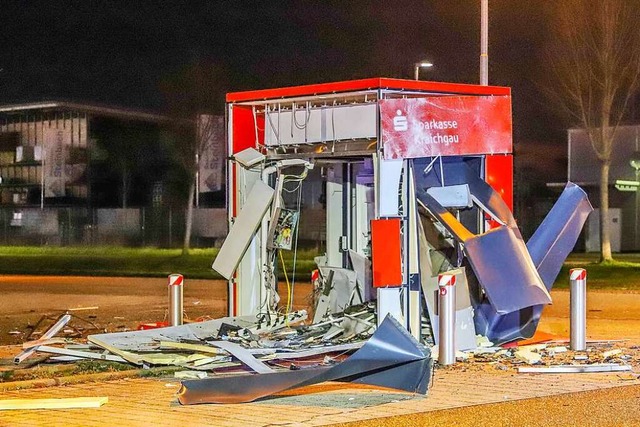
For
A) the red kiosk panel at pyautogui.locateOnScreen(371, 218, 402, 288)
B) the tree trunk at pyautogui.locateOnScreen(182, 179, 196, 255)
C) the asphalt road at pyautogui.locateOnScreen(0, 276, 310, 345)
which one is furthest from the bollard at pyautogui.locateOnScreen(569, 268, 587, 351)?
the tree trunk at pyautogui.locateOnScreen(182, 179, 196, 255)

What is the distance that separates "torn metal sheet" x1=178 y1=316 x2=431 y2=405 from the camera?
32.9ft

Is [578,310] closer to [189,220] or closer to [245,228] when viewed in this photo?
[245,228]

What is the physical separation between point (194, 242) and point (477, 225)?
141 feet

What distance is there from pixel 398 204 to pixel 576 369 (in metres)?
3.13

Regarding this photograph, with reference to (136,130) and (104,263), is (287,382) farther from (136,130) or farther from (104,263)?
(136,130)

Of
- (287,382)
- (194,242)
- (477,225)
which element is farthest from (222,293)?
(194,242)

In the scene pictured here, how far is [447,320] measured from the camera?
40.6ft

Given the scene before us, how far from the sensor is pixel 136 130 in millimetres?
69812

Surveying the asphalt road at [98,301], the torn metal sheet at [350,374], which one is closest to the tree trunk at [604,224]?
the asphalt road at [98,301]

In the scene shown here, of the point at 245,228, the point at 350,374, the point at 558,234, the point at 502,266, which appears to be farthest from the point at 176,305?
the point at 558,234

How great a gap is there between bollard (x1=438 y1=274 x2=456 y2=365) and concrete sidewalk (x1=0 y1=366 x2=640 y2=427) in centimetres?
37

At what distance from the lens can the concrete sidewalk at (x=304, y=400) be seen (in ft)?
30.3

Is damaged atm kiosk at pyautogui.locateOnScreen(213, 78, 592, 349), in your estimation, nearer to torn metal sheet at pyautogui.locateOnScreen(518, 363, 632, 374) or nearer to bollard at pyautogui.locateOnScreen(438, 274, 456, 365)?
bollard at pyautogui.locateOnScreen(438, 274, 456, 365)

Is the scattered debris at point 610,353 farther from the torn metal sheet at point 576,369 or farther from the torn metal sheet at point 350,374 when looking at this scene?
the torn metal sheet at point 350,374
